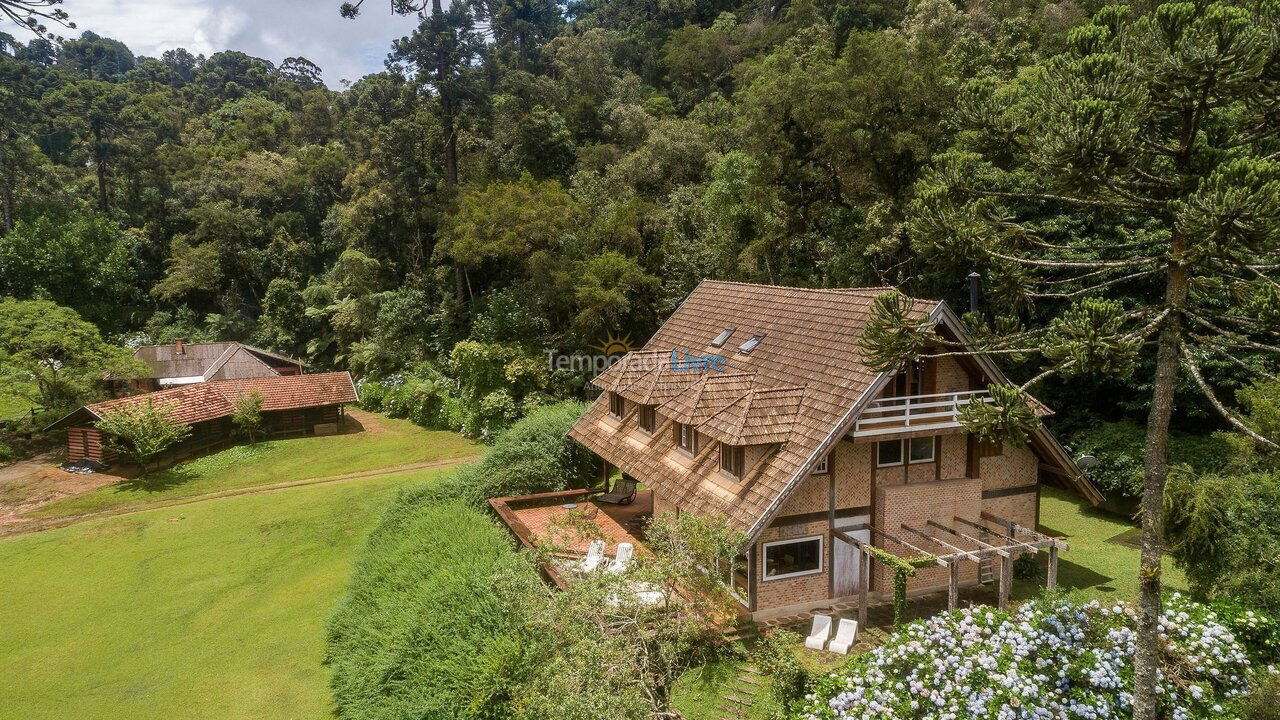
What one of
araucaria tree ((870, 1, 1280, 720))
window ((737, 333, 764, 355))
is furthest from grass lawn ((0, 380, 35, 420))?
araucaria tree ((870, 1, 1280, 720))

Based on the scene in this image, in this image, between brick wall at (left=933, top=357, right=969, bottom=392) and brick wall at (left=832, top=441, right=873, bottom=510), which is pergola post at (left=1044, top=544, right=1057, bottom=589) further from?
brick wall at (left=933, top=357, right=969, bottom=392)

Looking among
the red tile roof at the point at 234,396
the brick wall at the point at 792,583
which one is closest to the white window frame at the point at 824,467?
the brick wall at the point at 792,583

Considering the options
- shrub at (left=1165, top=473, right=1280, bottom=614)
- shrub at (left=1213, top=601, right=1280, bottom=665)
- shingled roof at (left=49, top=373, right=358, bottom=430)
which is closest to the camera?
shrub at (left=1213, top=601, right=1280, bottom=665)

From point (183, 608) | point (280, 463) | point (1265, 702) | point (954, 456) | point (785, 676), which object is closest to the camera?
point (1265, 702)

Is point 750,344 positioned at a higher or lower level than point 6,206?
lower

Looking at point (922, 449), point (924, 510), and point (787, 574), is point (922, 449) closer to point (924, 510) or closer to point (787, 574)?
point (924, 510)

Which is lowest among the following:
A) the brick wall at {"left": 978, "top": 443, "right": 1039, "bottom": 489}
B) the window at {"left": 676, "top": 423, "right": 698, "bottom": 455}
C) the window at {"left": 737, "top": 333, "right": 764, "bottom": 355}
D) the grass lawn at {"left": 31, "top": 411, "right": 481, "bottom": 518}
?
the grass lawn at {"left": 31, "top": 411, "right": 481, "bottom": 518}

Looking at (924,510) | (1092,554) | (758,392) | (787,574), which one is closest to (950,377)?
(924,510)

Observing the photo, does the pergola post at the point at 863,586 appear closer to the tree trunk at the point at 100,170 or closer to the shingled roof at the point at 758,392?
the shingled roof at the point at 758,392
